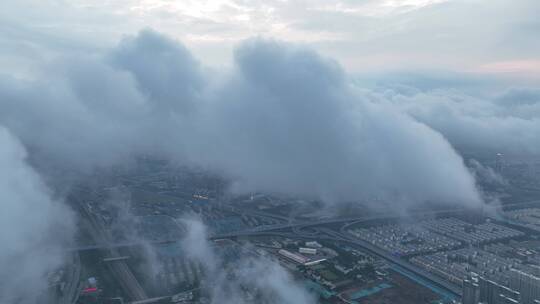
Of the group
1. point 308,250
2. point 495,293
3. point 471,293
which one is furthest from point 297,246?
point 495,293

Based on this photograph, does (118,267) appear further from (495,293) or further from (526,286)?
(526,286)

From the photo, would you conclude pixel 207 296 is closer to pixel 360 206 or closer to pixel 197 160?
pixel 360 206

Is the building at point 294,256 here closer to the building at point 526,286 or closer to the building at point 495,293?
the building at point 495,293

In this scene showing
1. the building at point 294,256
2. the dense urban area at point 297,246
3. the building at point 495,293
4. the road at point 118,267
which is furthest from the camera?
the building at point 294,256

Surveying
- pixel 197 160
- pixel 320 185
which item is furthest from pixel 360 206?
pixel 197 160

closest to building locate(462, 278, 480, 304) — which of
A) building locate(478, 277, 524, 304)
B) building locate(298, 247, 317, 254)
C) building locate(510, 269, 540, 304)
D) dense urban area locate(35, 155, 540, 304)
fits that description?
dense urban area locate(35, 155, 540, 304)

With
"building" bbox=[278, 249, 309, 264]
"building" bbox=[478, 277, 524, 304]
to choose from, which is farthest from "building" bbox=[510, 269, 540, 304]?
"building" bbox=[278, 249, 309, 264]

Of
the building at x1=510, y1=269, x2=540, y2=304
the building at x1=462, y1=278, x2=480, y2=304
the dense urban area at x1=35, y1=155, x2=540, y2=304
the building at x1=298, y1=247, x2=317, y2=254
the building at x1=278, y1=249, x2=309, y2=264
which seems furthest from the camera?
the building at x1=298, y1=247, x2=317, y2=254

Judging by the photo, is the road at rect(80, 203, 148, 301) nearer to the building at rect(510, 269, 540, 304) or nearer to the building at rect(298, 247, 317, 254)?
the building at rect(298, 247, 317, 254)

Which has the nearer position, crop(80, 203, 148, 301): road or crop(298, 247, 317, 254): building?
crop(80, 203, 148, 301): road

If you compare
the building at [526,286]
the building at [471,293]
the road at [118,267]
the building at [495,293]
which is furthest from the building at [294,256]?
the building at [526,286]

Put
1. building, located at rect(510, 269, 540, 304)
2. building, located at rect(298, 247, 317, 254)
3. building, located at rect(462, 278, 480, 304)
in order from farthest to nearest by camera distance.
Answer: building, located at rect(298, 247, 317, 254), building, located at rect(510, 269, 540, 304), building, located at rect(462, 278, 480, 304)
